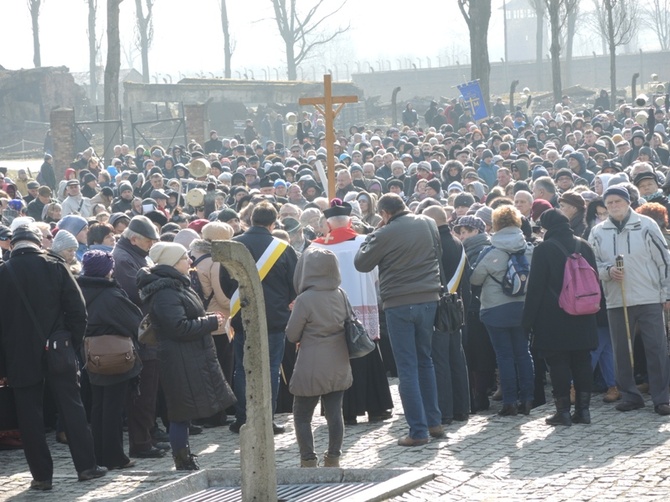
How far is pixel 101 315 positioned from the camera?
8.98 metres

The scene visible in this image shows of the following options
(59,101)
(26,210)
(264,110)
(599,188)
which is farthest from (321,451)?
(59,101)

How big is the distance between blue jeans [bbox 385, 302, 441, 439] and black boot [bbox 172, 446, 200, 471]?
162cm

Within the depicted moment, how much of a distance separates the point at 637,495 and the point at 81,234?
6.75 meters

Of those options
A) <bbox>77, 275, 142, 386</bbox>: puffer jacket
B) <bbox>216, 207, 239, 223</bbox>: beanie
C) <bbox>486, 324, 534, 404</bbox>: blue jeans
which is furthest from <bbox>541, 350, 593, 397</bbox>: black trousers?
<bbox>216, 207, 239, 223</bbox>: beanie

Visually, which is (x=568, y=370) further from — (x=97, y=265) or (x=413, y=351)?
(x=97, y=265)

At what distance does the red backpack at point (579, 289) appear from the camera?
9.63m

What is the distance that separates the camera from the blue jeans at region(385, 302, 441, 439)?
923cm

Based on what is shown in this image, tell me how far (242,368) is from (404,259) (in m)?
1.86

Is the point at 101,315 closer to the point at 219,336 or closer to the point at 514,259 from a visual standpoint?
the point at 219,336

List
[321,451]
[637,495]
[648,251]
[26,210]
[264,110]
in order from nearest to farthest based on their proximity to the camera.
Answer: [637,495]
[321,451]
[648,251]
[26,210]
[264,110]

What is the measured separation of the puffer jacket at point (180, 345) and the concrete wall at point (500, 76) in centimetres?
6780

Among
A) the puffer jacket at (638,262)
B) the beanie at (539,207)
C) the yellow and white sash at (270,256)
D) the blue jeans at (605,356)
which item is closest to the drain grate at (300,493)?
the yellow and white sash at (270,256)

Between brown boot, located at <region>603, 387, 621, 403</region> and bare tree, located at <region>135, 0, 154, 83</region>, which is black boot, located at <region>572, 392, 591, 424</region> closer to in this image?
brown boot, located at <region>603, 387, 621, 403</region>

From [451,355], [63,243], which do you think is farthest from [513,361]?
[63,243]
